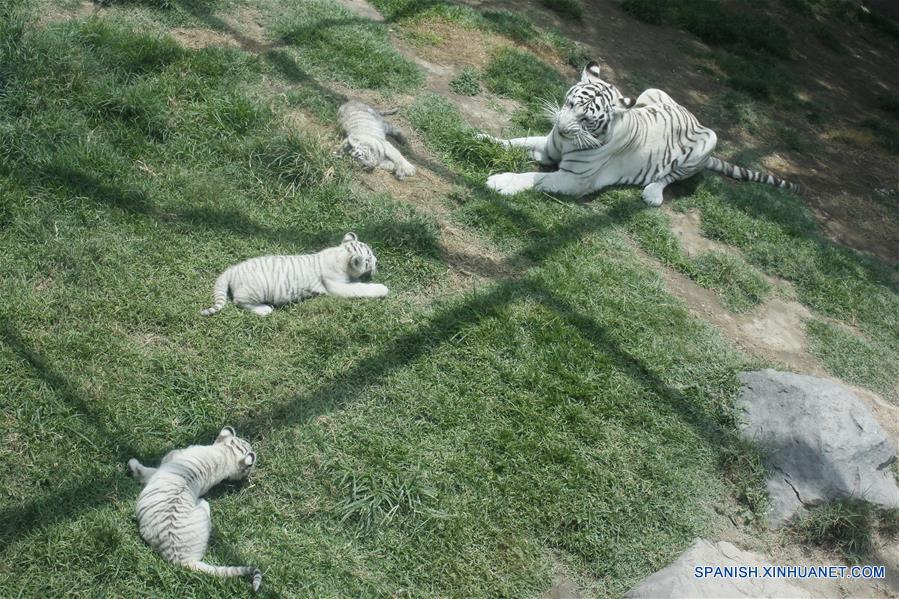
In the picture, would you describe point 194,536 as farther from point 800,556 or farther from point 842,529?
point 842,529

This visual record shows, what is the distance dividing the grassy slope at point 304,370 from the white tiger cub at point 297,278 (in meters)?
0.11

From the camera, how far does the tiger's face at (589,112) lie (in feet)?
20.0

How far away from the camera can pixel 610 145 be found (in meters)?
6.26

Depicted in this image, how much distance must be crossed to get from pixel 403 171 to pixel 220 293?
190cm

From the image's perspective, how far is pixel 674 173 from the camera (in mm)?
6656

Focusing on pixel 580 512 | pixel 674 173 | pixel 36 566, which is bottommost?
pixel 36 566

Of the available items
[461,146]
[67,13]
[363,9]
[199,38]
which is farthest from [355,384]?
[363,9]

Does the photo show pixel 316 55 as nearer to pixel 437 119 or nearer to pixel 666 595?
pixel 437 119

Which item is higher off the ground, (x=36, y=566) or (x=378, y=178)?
(x=378, y=178)

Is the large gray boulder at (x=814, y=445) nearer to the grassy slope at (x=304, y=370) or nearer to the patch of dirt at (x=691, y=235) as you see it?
the grassy slope at (x=304, y=370)

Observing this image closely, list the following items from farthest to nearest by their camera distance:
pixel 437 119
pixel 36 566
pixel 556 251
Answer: pixel 437 119
pixel 556 251
pixel 36 566

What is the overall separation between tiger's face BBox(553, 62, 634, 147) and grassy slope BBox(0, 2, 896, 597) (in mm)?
616

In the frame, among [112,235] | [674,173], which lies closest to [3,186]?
[112,235]

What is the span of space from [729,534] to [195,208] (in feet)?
11.4
